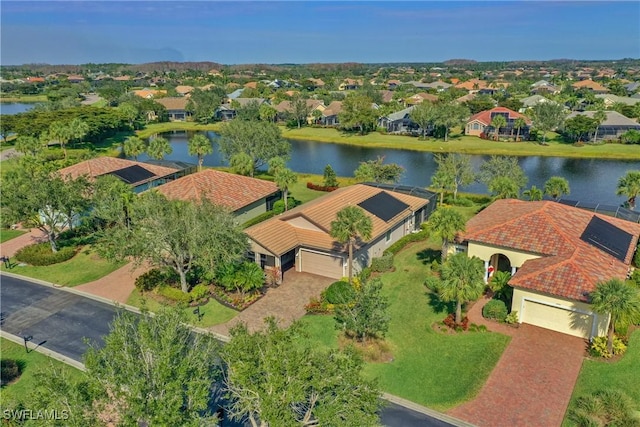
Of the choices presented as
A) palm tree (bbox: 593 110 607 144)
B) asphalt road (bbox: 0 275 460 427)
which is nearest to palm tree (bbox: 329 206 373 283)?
asphalt road (bbox: 0 275 460 427)

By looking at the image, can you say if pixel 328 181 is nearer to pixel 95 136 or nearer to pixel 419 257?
pixel 419 257

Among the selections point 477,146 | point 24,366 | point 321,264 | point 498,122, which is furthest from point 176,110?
point 24,366

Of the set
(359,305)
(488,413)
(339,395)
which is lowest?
(488,413)

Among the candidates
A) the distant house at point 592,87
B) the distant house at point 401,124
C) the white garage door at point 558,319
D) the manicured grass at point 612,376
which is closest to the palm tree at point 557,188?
the white garage door at point 558,319

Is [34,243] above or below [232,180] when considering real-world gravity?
below

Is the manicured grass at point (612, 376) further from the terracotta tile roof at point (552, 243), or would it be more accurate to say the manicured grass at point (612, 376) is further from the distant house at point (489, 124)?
the distant house at point (489, 124)

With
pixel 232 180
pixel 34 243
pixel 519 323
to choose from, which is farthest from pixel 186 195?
pixel 519 323

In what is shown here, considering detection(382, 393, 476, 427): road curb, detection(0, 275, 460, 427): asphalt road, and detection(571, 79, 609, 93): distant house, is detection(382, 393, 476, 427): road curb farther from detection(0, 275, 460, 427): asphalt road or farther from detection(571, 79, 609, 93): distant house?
detection(571, 79, 609, 93): distant house
